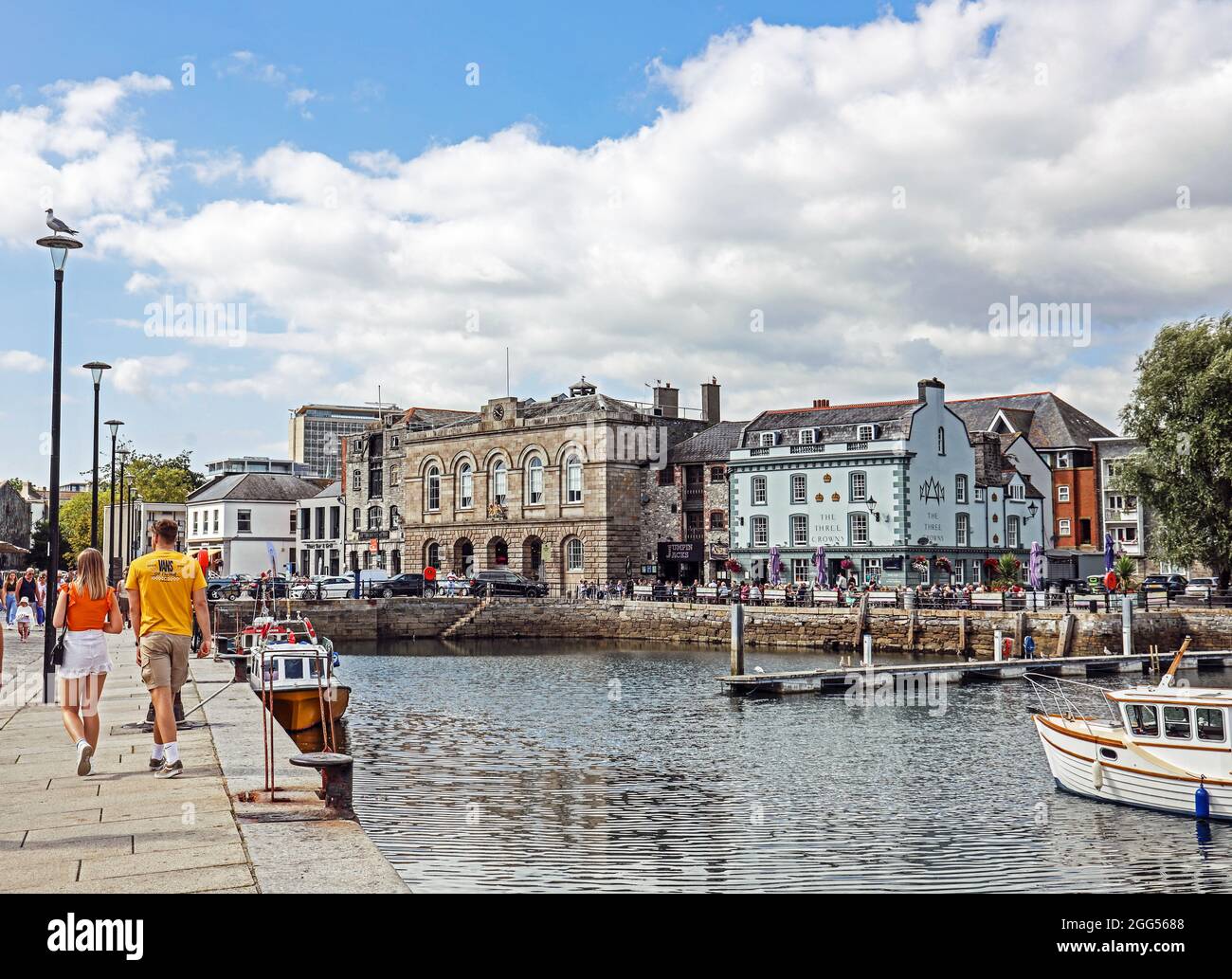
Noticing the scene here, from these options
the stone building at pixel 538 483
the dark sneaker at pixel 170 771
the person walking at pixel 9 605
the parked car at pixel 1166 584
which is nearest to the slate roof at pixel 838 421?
the stone building at pixel 538 483

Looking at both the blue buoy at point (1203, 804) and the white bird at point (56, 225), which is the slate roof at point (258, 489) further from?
the blue buoy at point (1203, 804)

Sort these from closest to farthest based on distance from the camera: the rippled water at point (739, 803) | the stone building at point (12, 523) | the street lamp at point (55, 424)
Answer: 1. the rippled water at point (739, 803)
2. the street lamp at point (55, 424)
3. the stone building at point (12, 523)

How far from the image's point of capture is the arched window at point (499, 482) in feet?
256

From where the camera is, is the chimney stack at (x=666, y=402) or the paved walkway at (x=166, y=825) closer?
the paved walkway at (x=166, y=825)

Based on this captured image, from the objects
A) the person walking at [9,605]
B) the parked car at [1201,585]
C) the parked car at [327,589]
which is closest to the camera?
the person walking at [9,605]

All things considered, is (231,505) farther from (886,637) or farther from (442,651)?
(886,637)

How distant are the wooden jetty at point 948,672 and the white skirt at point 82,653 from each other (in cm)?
2638

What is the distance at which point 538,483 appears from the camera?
76.4 meters

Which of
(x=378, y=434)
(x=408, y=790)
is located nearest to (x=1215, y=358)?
(x=408, y=790)

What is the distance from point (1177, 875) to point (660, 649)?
40.6 meters

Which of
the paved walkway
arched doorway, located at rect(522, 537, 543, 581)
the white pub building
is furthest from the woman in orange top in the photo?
arched doorway, located at rect(522, 537, 543, 581)
